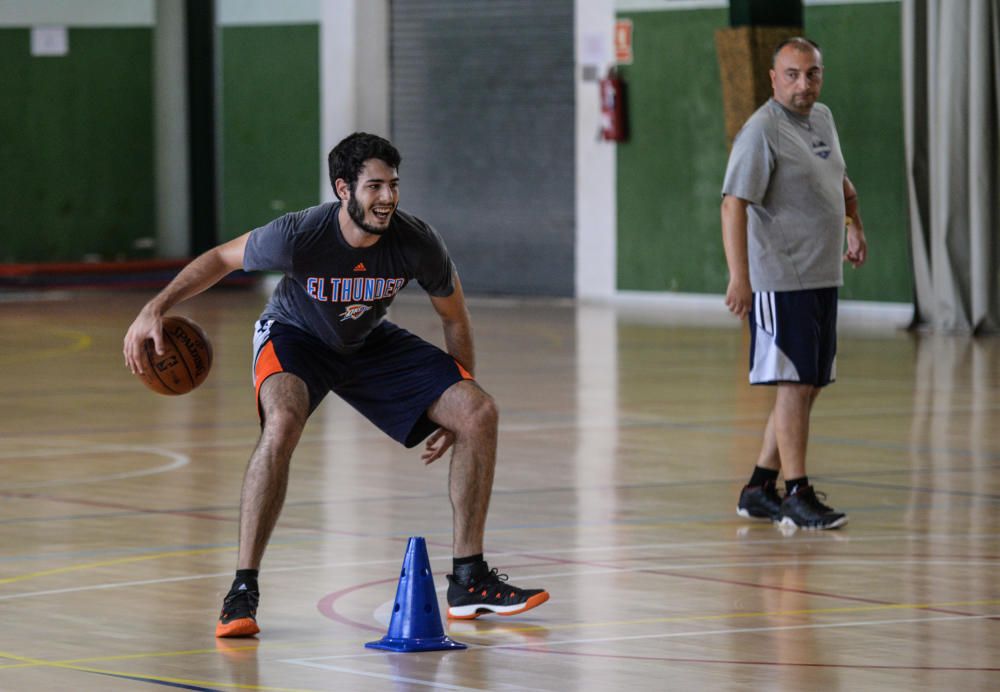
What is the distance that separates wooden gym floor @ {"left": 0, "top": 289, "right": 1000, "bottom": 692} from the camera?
18.6 feet

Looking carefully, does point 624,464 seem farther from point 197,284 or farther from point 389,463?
point 197,284

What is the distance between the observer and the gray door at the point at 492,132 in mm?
22969

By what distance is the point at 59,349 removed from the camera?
55.7 ft

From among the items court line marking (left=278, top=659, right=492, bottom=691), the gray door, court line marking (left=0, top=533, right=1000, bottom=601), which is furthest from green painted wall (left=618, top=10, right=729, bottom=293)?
Answer: court line marking (left=278, top=659, right=492, bottom=691)

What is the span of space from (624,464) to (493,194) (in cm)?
1372

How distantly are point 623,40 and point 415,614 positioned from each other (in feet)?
55.0

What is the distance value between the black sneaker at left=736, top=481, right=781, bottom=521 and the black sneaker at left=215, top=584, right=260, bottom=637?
294 centimetres

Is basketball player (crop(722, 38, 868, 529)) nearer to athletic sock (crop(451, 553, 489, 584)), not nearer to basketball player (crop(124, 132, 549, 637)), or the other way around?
basketball player (crop(124, 132, 549, 637))

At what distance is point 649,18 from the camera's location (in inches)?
856

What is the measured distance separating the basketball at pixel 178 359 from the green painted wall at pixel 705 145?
13.6 meters

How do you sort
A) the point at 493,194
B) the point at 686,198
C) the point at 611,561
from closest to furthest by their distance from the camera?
the point at 611,561
the point at 686,198
the point at 493,194

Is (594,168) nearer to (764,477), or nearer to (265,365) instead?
(764,477)

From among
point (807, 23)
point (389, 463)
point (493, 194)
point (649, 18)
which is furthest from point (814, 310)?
point (493, 194)

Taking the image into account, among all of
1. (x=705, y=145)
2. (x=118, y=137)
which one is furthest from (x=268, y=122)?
(x=705, y=145)
